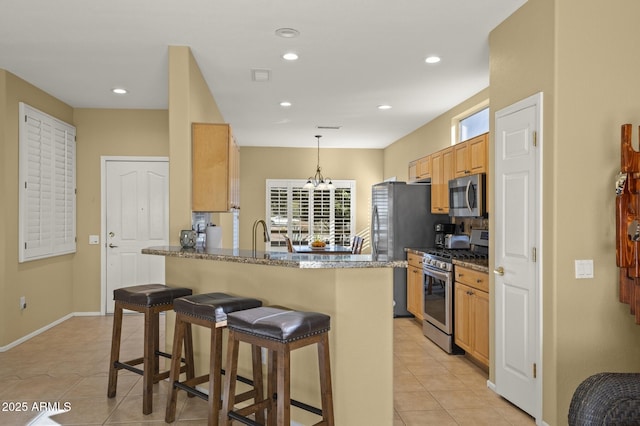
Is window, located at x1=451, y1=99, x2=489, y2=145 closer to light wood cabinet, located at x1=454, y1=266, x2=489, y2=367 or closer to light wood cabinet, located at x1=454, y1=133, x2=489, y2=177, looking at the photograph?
light wood cabinet, located at x1=454, y1=133, x2=489, y2=177

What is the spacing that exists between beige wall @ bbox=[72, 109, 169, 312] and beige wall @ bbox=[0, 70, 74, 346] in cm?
60

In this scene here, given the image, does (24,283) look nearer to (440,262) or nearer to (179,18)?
→ (179,18)

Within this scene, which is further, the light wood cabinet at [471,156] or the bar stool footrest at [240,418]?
the light wood cabinet at [471,156]

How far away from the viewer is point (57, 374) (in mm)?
3947

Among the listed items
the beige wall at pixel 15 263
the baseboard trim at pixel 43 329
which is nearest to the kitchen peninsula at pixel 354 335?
the beige wall at pixel 15 263

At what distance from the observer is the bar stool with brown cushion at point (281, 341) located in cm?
220

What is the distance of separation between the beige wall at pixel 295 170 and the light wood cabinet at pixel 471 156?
461 cm

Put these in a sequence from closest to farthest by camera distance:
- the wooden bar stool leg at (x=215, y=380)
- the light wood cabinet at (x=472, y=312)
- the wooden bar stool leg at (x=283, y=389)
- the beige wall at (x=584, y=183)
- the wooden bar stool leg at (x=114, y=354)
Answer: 1. the wooden bar stool leg at (x=283, y=389)
2. the wooden bar stool leg at (x=215, y=380)
3. the beige wall at (x=584, y=183)
4. the wooden bar stool leg at (x=114, y=354)
5. the light wood cabinet at (x=472, y=312)

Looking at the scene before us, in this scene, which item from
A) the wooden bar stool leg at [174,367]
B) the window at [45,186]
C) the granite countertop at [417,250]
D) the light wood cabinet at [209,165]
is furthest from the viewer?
the granite countertop at [417,250]

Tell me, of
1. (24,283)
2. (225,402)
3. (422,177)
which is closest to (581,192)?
(225,402)

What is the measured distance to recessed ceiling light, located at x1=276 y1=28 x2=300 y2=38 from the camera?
3.63 meters

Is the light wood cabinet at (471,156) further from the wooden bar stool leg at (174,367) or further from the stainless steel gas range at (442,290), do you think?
the wooden bar stool leg at (174,367)

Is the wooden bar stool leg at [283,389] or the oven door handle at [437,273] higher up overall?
the oven door handle at [437,273]

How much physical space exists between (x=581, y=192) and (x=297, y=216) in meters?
7.10
